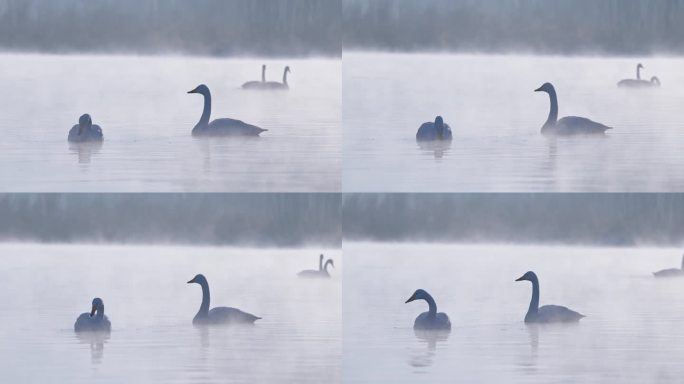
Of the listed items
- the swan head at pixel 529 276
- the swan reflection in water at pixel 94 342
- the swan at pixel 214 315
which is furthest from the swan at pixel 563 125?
the swan reflection in water at pixel 94 342

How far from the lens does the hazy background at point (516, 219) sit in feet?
13.2

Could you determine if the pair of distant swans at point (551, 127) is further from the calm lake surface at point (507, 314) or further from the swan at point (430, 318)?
the swan at point (430, 318)

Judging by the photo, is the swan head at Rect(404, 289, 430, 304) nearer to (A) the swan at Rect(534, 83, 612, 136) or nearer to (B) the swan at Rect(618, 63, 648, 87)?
(A) the swan at Rect(534, 83, 612, 136)

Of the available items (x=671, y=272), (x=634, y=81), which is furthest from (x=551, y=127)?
(x=671, y=272)

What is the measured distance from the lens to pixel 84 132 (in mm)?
4008

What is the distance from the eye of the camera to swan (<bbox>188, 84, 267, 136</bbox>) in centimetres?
402

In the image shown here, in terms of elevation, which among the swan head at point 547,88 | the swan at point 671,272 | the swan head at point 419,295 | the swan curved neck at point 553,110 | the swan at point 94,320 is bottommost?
the swan at point 94,320

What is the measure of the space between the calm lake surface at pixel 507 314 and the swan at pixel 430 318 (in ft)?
0.08

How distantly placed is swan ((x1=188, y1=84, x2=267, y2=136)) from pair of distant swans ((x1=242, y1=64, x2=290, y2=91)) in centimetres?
11

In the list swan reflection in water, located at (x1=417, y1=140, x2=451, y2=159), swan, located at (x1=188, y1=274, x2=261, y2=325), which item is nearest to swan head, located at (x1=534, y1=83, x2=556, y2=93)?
swan reflection in water, located at (x1=417, y1=140, x2=451, y2=159)

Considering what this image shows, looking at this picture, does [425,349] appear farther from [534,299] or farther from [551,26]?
[551,26]

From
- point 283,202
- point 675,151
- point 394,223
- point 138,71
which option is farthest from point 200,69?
point 675,151

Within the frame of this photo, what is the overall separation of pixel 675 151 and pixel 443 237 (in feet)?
2.30

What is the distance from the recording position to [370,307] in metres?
4.03
